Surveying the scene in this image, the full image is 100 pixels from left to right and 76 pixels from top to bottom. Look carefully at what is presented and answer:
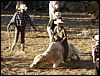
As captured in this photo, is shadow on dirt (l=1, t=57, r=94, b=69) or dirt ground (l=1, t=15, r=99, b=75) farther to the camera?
shadow on dirt (l=1, t=57, r=94, b=69)

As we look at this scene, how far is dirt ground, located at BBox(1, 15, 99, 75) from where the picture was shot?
9188 mm

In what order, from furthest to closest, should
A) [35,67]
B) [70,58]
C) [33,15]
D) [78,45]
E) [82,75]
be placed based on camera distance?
[33,15] → [78,45] → [70,58] → [35,67] → [82,75]

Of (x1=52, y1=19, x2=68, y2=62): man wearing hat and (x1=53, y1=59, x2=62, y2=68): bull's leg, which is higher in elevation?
(x1=52, y1=19, x2=68, y2=62): man wearing hat

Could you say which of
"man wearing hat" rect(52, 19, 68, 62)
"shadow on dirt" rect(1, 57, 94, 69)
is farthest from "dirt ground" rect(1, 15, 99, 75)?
"man wearing hat" rect(52, 19, 68, 62)

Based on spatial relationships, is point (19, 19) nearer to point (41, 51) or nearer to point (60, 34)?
point (41, 51)

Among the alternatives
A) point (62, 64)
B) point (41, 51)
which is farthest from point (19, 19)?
point (62, 64)

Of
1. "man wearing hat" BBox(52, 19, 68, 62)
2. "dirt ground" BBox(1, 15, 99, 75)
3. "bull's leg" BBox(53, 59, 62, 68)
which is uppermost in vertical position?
"man wearing hat" BBox(52, 19, 68, 62)

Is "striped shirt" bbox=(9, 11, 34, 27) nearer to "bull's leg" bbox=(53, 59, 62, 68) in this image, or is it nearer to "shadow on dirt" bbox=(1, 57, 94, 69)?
"shadow on dirt" bbox=(1, 57, 94, 69)

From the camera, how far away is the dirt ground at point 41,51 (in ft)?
30.1

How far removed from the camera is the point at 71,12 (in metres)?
19.9

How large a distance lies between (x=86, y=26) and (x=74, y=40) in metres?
2.85

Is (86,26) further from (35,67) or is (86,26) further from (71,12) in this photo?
(35,67)

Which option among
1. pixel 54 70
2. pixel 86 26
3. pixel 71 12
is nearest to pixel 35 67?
pixel 54 70

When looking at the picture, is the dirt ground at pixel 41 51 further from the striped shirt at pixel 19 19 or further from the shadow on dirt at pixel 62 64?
the striped shirt at pixel 19 19
